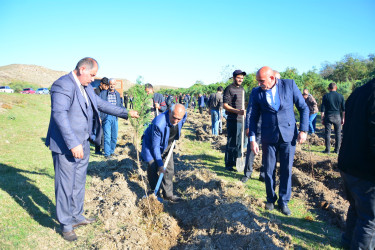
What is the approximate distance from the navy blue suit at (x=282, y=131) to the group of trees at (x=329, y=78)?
19039 millimetres

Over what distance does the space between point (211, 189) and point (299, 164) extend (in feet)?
11.0

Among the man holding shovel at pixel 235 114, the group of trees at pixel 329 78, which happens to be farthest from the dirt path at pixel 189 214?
the group of trees at pixel 329 78

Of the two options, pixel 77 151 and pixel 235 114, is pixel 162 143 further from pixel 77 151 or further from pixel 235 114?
pixel 235 114

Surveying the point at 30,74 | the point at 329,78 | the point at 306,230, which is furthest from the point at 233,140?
the point at 30,74

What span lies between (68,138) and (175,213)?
6.62ft

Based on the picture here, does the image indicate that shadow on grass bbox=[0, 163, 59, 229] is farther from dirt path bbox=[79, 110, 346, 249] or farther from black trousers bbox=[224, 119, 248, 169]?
black trousers bbox=[224, 119, 248, 169]

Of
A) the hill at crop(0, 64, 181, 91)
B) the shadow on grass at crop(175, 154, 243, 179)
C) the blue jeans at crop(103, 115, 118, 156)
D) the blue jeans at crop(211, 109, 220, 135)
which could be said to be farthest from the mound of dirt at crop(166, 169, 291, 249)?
the hill at crop(0, 64, 181, 91)

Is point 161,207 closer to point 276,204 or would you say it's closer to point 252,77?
point 276,204

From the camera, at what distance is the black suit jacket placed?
2.08 m

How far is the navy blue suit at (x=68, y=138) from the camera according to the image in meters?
2.79

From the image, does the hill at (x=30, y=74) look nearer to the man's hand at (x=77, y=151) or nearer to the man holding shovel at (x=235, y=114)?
the man holding shovel at (x=235, y=114)

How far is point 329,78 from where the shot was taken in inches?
1994

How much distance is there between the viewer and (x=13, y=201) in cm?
385

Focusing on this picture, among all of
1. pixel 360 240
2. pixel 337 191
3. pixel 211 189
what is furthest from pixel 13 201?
pixel 337 191
